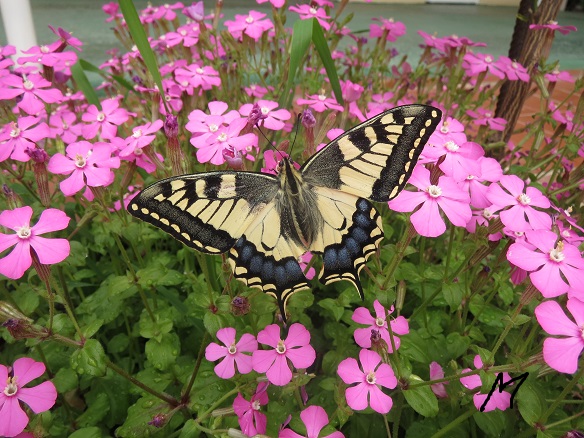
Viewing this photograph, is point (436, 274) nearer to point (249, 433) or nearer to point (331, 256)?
point (331, 256)

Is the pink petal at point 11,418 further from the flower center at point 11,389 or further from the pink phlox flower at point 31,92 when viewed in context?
the pink phlox flower at point 31,92

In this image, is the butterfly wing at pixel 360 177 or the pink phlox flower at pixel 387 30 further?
the pink phlox flower at pixel 387 30

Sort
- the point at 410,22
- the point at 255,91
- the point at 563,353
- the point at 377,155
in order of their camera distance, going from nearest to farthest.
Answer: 1. the point at 563,353
2. the point at 377,155
3. the point at 255,91
4. the point at 410,22

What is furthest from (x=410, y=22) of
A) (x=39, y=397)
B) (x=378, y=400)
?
(x=39, y=397)

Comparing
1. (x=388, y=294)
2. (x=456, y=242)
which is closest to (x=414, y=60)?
(x=456, y=242)

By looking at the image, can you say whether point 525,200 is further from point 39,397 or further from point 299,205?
point 39,397

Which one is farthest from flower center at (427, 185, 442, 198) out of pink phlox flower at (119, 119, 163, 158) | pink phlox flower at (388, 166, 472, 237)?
pink phlox flower at (119, 119, 163, 158)

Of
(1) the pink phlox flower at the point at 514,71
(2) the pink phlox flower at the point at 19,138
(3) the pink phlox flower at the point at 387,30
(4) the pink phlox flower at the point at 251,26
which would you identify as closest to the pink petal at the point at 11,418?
(2) the pink phlox flower at the point at 19,138
